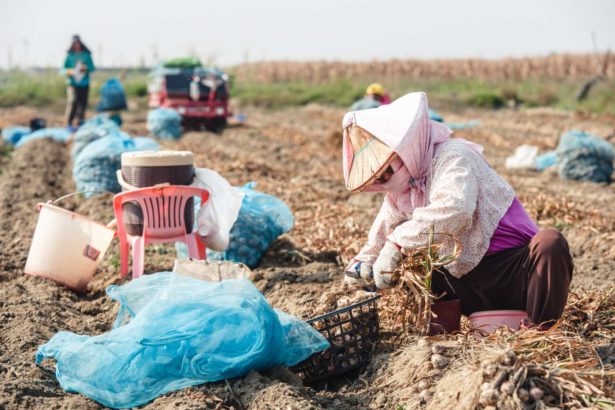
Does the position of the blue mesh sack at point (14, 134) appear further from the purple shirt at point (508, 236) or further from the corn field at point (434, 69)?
the corn field at point (434, 69)

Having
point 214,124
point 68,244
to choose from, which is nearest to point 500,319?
point 68,244

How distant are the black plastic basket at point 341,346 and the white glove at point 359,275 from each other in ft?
0.71

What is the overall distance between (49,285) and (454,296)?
2647 millimetres

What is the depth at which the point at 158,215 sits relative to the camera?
4.58 m

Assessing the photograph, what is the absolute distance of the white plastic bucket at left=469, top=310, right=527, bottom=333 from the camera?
322 cm

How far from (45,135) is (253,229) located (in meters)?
8.85

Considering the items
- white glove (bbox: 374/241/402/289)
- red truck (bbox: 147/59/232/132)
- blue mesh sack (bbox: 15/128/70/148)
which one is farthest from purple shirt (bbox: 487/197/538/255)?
red truck (bbox: 147/59/232/132)

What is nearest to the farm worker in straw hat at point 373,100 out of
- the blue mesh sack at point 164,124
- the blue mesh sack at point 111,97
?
the blue mesh sack at point 164,124

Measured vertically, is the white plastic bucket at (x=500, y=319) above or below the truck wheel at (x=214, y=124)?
above

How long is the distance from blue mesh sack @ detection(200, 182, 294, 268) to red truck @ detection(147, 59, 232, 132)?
1073cm

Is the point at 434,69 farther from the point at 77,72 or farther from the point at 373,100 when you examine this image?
the point at 373,100

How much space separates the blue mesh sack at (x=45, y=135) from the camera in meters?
12.7

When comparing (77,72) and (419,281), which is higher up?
(77,72)

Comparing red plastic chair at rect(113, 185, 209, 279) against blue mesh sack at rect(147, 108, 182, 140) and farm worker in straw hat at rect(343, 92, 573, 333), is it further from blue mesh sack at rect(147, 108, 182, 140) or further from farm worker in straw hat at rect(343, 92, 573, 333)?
blue mesh sack at rect(147, 108, 182, 140)
